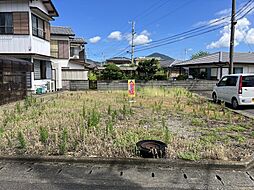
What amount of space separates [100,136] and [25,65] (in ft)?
28.5

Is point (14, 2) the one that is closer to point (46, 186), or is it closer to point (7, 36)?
point (7, 36)

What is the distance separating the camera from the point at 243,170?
10.5ft

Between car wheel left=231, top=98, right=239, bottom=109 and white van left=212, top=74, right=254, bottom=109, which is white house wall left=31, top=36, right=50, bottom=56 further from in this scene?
car wheel left=231, top=98, right=239, bottom=109

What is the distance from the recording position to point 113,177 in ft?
9.77

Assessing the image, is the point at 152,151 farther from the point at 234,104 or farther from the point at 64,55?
the point at 64,55

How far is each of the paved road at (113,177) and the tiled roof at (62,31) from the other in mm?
19588

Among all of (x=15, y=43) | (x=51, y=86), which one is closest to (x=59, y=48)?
(x=51, y=86)

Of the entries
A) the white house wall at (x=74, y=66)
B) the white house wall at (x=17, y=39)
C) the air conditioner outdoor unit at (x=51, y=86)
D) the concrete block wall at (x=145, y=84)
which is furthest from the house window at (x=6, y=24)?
the white house wall at (x=74, y=66)

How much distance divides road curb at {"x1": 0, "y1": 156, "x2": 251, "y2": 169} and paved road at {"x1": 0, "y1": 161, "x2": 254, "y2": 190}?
0.22ft

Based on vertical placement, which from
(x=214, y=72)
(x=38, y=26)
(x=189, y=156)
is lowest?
(x=189, y=156)

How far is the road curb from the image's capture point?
3238 millimetres

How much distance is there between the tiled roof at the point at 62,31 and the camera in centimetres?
2112

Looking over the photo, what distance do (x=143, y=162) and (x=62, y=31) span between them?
2082cm

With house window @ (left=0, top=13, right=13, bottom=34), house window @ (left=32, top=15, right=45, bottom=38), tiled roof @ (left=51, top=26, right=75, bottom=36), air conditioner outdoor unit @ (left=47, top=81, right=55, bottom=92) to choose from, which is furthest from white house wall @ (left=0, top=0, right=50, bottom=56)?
tiled roof @ (left=51, top=26, right=75, bottom=36)
